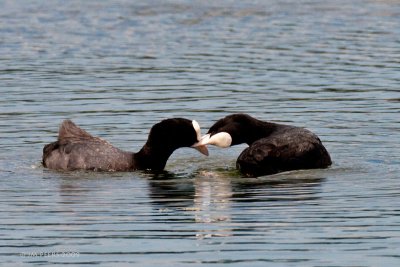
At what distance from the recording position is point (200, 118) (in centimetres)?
2147

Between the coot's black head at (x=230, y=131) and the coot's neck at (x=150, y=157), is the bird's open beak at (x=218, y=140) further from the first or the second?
the coot's neck at (x=150, y=157)

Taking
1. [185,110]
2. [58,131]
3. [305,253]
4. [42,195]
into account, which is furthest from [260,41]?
[305,253]

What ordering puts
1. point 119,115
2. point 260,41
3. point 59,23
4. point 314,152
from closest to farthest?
point 314,152
point 119,115
point 260,41
point 59,23

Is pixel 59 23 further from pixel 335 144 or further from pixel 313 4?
pixel 335 144

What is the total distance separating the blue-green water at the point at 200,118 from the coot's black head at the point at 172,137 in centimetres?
34

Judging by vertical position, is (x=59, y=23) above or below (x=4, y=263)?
below

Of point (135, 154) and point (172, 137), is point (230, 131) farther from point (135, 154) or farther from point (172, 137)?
point (135, 154)

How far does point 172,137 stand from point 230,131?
737 millimetres

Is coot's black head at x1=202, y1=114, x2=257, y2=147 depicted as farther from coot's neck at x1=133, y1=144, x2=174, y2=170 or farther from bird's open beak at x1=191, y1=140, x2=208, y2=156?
coot's neck at x1=133, y1=144, x2=174, y2=170

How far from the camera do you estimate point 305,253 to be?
498 inches

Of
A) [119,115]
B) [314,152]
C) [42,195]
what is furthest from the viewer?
[119,115]

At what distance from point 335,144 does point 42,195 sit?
489 cm

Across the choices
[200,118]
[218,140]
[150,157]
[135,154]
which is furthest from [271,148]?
[200,118]

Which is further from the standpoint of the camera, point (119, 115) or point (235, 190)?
point (119, 115)
